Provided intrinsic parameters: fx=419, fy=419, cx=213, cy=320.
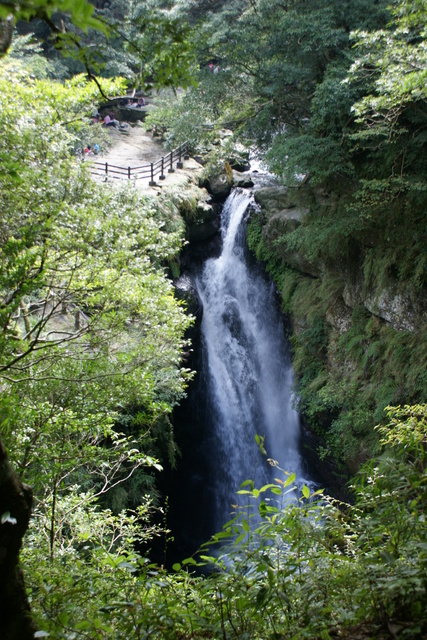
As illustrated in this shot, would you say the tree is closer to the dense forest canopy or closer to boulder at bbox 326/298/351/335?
the dense forest canopy

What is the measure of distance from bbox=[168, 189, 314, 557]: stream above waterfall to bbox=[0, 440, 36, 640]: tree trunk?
32.7ft

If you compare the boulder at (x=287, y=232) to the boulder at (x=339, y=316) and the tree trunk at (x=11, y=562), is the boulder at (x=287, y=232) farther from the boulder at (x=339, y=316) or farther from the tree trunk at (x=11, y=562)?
the tree trunk at (x=11, y=562)

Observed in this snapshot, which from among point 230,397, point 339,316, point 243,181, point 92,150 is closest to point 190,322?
point 339,316

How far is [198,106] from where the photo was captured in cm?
1227

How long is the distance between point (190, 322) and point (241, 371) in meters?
5.76

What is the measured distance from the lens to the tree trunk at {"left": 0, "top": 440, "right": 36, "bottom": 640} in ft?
5.42

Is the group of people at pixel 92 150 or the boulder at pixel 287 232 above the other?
the group of people at pixel 92 150

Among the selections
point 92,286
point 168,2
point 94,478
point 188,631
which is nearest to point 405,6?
point 92,286

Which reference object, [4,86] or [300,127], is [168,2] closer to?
[300,127]

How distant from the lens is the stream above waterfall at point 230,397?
11734mm

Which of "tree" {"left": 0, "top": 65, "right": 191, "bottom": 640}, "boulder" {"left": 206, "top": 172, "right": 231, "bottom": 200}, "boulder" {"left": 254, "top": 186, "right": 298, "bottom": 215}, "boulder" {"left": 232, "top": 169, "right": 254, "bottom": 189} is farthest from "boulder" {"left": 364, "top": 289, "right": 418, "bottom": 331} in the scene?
"boulder" {"left": 206, "top": 172, "right": 231, "bottom": 200}

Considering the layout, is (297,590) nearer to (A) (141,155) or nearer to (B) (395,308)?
(B) (395,308)

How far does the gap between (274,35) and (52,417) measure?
33.6 feet

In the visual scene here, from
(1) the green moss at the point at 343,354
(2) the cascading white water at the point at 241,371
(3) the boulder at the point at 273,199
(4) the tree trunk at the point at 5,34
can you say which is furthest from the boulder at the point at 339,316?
(4) the tree trunk at the point at 5,34
